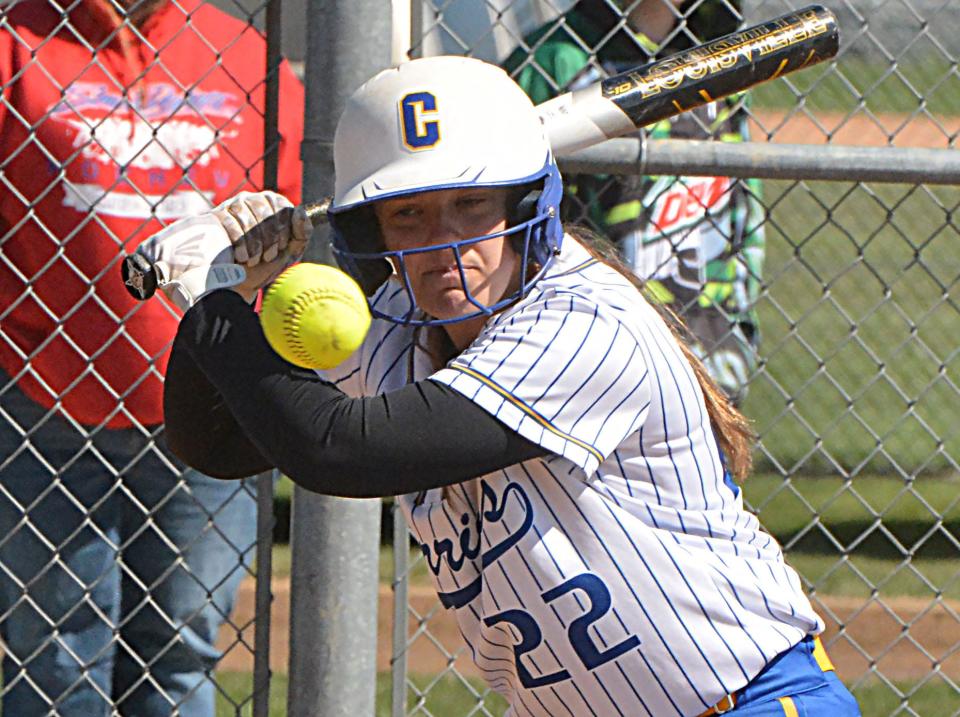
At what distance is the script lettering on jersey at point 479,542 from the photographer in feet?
6.05

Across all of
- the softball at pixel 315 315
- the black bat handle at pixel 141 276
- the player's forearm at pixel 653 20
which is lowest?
the softball at pixel 315 315

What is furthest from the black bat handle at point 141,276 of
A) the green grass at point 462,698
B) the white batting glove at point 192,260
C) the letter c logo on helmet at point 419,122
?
the green grass at point 462,698

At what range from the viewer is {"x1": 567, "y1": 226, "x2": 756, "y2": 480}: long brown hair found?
6.70ft

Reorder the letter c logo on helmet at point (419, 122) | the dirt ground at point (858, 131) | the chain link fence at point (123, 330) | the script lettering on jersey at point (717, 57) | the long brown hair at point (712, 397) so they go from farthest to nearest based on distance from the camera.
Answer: the dirt ground at point (858, 131), the chain link fence at point (123, 330), the script lettering on jersey at point (717, 57), the long brown hair at point (712, 397), the letter c logo on helmet at point (419, 122)

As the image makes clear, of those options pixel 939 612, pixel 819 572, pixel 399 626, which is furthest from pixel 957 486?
Answer: pixel 399 626

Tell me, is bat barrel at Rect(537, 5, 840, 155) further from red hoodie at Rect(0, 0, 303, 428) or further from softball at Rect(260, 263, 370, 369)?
red hoodie at Rect(0, 0, 303, 428)

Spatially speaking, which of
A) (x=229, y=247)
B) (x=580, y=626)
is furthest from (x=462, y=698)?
(x=229, y=247)

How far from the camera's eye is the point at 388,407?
172cm

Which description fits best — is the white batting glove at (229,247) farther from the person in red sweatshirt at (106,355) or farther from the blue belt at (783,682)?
the blue belt at (783,682)

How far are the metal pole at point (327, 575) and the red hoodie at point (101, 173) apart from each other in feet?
1.73

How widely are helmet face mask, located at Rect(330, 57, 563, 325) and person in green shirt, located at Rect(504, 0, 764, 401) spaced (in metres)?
1.13

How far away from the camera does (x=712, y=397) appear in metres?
2.04

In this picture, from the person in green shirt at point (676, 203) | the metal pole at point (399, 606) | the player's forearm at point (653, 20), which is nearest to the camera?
the metal pole at point (399, 606)

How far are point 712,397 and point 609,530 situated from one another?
0.32 metres
